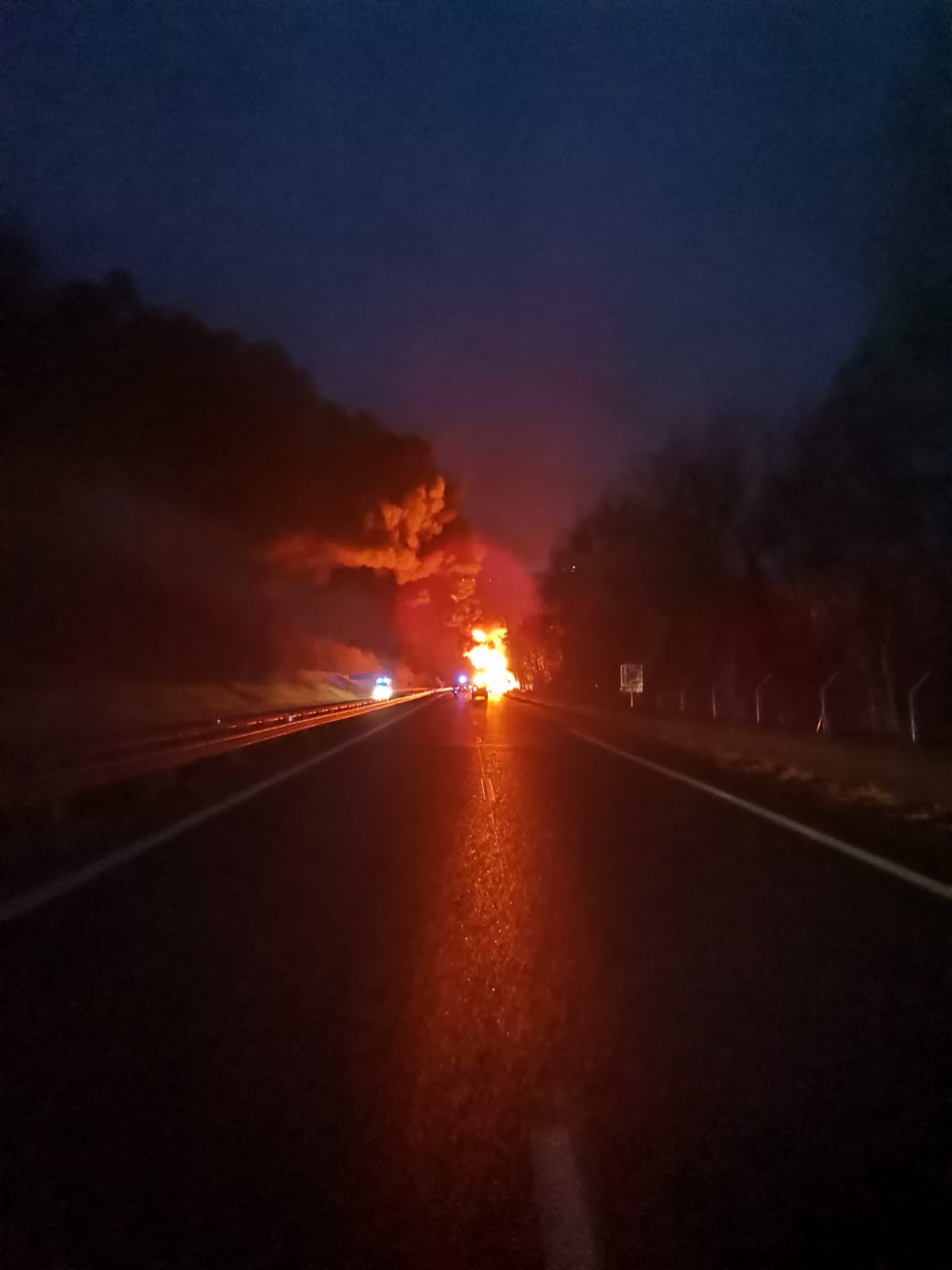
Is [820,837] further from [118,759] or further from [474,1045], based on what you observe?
[118,759]

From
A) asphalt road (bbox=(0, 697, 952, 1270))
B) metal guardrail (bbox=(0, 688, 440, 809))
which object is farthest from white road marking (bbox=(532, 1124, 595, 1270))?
metal guardrail (bbox=(0, 688, 440, 809))

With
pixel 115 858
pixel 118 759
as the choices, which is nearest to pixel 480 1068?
pixel 115 858

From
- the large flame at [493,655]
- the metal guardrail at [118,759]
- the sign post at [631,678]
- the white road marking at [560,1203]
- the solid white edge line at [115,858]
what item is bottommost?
the white road marking at [560,1203]

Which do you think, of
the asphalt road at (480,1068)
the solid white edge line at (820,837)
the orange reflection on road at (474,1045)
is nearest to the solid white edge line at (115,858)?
the asphalt road at (480,1068)

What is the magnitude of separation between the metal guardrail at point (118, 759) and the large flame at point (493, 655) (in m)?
99.2

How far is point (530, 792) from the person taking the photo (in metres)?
20.8

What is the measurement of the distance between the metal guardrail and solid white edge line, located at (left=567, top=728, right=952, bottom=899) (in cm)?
929

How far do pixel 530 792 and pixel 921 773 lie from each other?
5.77 metres

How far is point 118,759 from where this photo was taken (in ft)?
76.8

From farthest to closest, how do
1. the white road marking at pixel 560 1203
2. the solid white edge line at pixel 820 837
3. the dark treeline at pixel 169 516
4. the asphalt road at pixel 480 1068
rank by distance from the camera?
the dark treeline at pixel 169 516, the solid white edge line at pixel 820 837, the asphalt road at pixel 480 1068, the white road marking at pixel 560 1203

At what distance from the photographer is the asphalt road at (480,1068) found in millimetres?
4605

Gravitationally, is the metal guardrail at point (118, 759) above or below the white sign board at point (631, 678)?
below

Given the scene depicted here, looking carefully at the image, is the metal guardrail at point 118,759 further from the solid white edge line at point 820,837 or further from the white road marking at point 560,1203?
the white road marking at point 560,1203

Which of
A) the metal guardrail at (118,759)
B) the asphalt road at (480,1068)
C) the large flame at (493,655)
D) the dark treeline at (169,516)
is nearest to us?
the asphalt road at (480,1068)
